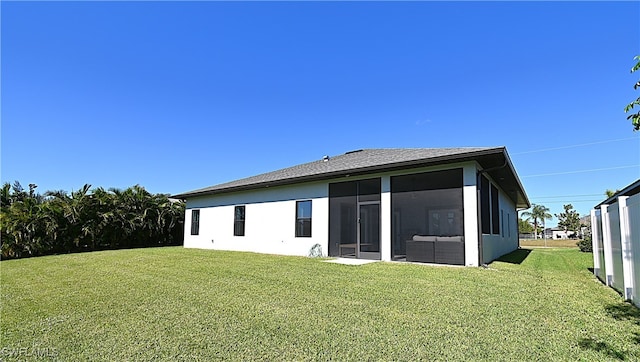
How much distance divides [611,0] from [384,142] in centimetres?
1312

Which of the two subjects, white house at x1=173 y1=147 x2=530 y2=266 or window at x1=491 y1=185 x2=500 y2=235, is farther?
window at x1=491 y1=185 x2=500 y2=235

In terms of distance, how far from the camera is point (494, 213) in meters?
11.9

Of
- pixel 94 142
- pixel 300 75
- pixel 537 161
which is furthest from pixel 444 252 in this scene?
pixel 537 161

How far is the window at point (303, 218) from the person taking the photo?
12.1 metres

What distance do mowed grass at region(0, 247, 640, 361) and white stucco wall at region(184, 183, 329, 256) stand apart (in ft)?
16.7

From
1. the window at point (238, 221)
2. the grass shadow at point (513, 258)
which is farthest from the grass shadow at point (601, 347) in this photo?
the window at point (238, 221)

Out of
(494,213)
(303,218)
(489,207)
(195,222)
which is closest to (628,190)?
(489,207)

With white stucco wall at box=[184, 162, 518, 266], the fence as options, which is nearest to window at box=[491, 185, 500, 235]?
white stucco wall at box=[184, 162, 518, 266]

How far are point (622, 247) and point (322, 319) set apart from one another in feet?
15.6

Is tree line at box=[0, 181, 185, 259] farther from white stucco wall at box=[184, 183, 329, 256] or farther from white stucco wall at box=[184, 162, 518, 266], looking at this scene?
white stucco wall at box=[184, 183, 329, 256]

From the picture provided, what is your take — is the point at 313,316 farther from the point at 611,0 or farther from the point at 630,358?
the point at 611,0

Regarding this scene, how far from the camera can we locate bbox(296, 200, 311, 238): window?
39.6 feet

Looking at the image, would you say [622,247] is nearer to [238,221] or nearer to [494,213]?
[494,213]

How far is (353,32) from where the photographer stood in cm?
1236
